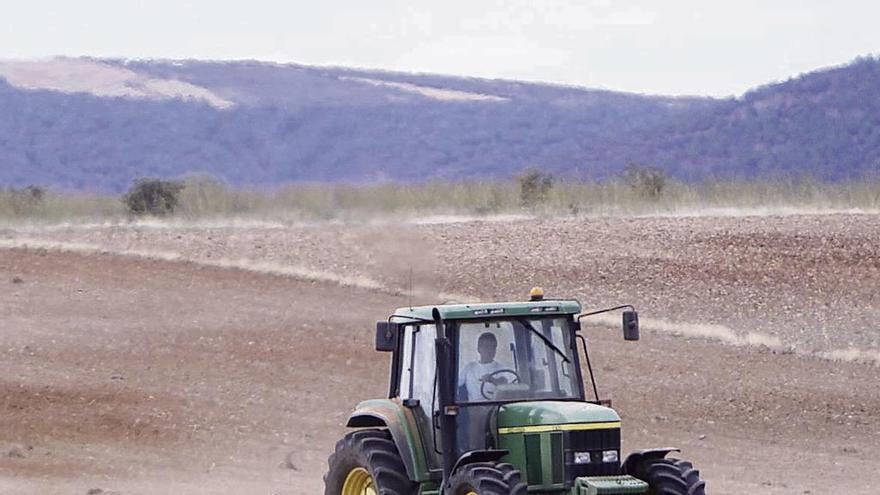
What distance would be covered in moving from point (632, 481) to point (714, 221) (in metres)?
24.7

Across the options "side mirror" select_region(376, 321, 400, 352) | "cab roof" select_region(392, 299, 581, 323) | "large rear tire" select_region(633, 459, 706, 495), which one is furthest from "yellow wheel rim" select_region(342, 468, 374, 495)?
"large rear tire" select_region(633, 459, 706, 495)

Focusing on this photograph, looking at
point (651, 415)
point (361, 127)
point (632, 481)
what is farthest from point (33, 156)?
point (632, 481)

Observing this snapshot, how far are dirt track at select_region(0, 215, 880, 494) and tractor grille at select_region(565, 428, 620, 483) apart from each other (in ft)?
20.7

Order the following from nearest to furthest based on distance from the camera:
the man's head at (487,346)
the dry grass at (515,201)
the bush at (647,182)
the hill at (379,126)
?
the man's head at (487,346), the dry grass at (515,201), the bush at (647,182), the hill at (379,126)

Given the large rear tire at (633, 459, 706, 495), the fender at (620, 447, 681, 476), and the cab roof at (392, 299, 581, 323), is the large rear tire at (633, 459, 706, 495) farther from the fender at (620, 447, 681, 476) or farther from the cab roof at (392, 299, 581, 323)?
the cab roof at (392, 299, 581, 323)

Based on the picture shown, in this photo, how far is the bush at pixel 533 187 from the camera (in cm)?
4010

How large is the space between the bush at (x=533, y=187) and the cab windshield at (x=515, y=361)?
91.1 ft

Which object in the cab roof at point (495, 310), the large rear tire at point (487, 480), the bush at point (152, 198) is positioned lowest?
the large rear tire at point (487, 480)

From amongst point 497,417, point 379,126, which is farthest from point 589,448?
Answer: point 379,126

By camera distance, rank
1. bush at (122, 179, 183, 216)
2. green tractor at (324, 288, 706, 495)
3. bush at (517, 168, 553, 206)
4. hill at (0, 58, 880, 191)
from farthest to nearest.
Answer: hill at (0, 58, 880, 191) → bush at (517, 168, 553, 206) → bush at (122, 179, 183, 216) → green tractor at (324, 288, 706, 495)

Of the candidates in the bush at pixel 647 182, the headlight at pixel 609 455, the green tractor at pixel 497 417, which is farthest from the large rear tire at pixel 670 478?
the bush at pixel 647 182

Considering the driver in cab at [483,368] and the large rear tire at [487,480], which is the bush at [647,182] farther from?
the large rear tire at [487,480]

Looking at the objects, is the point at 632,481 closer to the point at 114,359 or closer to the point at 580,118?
the point at 114,359

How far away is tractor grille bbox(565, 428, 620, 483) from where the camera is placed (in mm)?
11133
